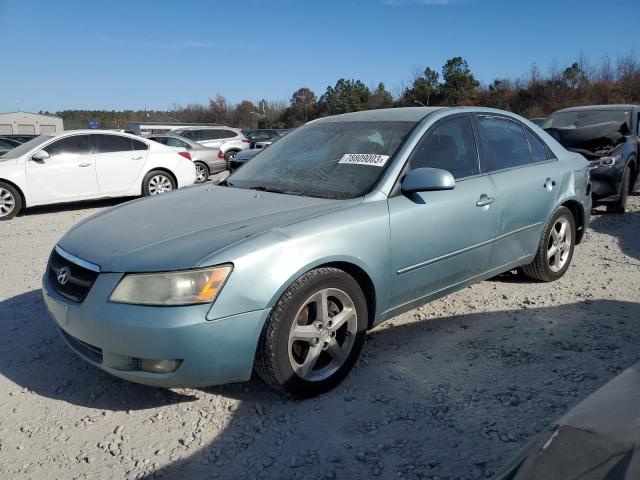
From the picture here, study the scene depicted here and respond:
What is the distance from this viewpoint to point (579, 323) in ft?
12.2

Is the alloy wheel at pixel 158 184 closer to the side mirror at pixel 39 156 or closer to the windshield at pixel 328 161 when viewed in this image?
the side mirror at pixel 39 156

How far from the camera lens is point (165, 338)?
2340 mm

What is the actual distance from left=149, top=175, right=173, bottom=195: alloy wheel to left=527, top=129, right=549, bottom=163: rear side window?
7235 millimetres

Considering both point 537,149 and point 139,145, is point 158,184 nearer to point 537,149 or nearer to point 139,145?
point 139,145

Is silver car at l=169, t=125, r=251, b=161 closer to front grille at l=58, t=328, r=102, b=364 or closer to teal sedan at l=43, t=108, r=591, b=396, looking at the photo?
teal sedan at l=43, t=108, r=591, b=396

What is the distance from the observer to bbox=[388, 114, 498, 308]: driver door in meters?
3.11

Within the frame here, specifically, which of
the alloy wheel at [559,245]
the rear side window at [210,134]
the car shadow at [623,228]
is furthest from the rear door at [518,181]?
the rear side window at [210,134]

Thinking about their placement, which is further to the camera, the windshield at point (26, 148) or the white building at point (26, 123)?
the white building at point (26, 123)

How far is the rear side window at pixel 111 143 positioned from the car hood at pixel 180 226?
637 centimetres

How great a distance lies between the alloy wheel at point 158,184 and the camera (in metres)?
9.88

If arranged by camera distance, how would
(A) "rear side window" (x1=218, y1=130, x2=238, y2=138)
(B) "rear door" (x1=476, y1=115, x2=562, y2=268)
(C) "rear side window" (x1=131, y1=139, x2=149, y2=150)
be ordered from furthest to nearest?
(A) "rear side window" (x1=218, y1=130, x2=238, y2=138) < (C) "rear side window" (x1=131, y1=139, x2=149, y2=150) < (B) "rear door" (x1=476, y1=115, x2=562, y2=268)

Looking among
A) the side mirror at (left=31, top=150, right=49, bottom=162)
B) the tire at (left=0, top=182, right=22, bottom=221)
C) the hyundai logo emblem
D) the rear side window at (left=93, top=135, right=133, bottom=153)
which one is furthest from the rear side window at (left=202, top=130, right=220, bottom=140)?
the hyundai logo emblem

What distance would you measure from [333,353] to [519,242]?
6.31ft

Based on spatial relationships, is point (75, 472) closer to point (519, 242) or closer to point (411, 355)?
point (411, 355)
